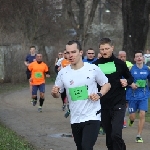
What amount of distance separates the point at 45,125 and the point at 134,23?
12159mm

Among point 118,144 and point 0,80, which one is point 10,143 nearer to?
point 118,144

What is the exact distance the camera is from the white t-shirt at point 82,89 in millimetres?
7594

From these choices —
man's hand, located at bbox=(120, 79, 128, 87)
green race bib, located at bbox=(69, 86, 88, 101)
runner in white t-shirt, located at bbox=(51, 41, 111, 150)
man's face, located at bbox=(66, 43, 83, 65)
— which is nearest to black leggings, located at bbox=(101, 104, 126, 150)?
man's hand, located at bbox=(120, 79, 128, 87)

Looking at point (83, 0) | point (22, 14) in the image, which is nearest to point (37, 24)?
point (22, 14)

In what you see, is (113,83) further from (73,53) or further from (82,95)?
(73,53)

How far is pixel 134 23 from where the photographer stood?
2542 cm

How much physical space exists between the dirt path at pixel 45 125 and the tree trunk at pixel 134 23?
18.4 ft

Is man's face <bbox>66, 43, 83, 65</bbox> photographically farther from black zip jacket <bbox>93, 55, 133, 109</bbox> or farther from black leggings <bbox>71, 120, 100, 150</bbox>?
black zip jacket <bbox>93, 55, 133, 109</bbox>

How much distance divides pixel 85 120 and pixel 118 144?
1528 millimetres

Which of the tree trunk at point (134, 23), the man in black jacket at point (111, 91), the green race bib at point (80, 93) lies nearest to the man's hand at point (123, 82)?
the man in black jacket at point (111, 91)

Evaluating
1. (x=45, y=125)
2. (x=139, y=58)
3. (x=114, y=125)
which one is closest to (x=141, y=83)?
(x=139, y=58)

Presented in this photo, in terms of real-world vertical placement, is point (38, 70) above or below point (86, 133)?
below

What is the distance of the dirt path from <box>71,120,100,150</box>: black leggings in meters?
3.10

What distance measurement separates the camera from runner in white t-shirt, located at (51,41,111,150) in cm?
754
